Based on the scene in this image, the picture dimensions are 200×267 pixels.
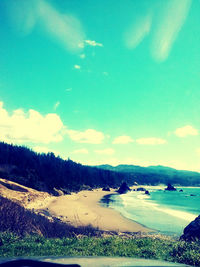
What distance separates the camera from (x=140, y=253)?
27.7ft

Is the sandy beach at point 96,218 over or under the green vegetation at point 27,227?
under

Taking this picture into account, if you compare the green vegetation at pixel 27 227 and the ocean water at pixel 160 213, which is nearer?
the green vegetation at pixel 27 227

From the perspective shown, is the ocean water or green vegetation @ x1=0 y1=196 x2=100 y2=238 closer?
green vegetation @ x1=0 y1=196 x2=100 y2=238

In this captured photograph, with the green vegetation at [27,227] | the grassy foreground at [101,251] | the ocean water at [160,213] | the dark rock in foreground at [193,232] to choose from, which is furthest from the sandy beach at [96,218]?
the grassy foreground at [101,251]

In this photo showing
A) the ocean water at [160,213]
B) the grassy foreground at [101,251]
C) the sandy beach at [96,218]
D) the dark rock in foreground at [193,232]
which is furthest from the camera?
the ocean water at [160,213]

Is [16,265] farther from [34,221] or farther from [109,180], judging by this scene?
[109,180]

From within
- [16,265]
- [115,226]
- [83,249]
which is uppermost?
[16,265]

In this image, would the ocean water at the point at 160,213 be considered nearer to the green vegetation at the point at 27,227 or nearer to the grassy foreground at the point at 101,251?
the green vegetation at the point at 27,227

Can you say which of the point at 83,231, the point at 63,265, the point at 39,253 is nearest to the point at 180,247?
the point at 39,253

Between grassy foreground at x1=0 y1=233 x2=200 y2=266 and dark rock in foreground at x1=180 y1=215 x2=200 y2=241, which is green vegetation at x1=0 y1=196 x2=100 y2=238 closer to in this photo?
grassy foreground at x1=0 y1=233 x2=200 y2=266

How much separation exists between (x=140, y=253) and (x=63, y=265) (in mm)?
5807

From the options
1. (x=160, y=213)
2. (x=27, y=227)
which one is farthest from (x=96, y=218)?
(x=27, y=227)

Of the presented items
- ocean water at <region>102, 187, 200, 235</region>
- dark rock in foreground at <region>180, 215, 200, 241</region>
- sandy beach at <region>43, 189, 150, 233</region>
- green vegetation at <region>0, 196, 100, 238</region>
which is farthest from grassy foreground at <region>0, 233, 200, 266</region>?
ocean water at <region>102, 187, 200, 235</region>

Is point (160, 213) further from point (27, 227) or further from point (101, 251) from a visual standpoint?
point (101, 251)
